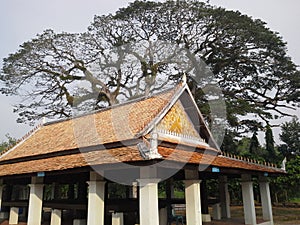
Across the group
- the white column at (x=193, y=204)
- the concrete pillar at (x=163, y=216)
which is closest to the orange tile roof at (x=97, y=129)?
the white column at (x=193, y=204)

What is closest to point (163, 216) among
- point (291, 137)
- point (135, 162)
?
point (135, 162)

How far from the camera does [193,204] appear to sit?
8188mm

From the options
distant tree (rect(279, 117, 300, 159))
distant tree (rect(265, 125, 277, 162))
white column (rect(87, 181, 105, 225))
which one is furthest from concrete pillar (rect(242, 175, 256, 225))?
distant tree (rect(279, 117, 300, 159))

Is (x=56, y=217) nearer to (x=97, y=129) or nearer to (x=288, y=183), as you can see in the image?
(x=97, y=129)

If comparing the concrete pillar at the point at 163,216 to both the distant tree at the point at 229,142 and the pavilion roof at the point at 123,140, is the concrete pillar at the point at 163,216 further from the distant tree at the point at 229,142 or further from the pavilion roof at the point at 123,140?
the distant tree at the point at 229,142

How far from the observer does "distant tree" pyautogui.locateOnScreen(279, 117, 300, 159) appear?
98.9ft

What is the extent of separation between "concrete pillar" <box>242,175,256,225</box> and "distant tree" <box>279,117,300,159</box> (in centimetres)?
2063

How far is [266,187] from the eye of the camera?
12.0 metres

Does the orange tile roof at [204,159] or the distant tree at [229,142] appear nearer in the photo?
the orange tile roof at [204,159]

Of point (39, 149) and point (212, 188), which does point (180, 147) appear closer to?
point (39, 149)

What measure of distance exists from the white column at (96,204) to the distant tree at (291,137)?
25.5 meters

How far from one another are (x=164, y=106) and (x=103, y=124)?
309cm

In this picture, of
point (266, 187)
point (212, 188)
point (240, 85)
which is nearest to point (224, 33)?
point (240, 85)

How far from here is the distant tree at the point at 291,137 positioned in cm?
3014
